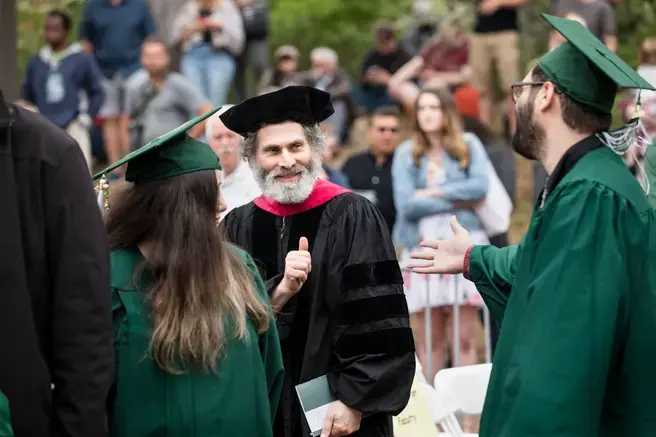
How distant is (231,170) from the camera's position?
6.29 meters

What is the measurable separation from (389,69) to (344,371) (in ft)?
25.1

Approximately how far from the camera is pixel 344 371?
4.19 metres

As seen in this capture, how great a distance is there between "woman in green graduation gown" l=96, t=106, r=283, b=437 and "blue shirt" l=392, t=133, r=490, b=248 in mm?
3920

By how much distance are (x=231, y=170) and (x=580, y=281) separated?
11.2ft

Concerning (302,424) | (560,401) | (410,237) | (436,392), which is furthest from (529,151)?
(410,237)

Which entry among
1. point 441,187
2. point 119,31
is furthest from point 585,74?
point 119,31

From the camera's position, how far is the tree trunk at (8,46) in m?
9.05

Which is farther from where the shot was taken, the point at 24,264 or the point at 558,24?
the point at 558,24

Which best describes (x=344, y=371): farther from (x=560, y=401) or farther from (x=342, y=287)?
(x=560, y=401)

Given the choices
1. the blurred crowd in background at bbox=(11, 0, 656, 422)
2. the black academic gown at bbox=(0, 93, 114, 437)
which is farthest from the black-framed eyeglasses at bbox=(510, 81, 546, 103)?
the blurred crowd in background at bbox=(11, 0, 656, 422)

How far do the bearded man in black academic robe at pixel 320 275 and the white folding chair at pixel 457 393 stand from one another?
88cm

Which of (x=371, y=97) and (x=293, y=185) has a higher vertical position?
(x=371, y=97)

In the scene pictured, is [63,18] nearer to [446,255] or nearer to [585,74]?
[446,255]

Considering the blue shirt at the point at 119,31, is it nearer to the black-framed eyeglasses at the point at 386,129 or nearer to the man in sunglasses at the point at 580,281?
the black-framed eyeglasses at the point at 386,129
